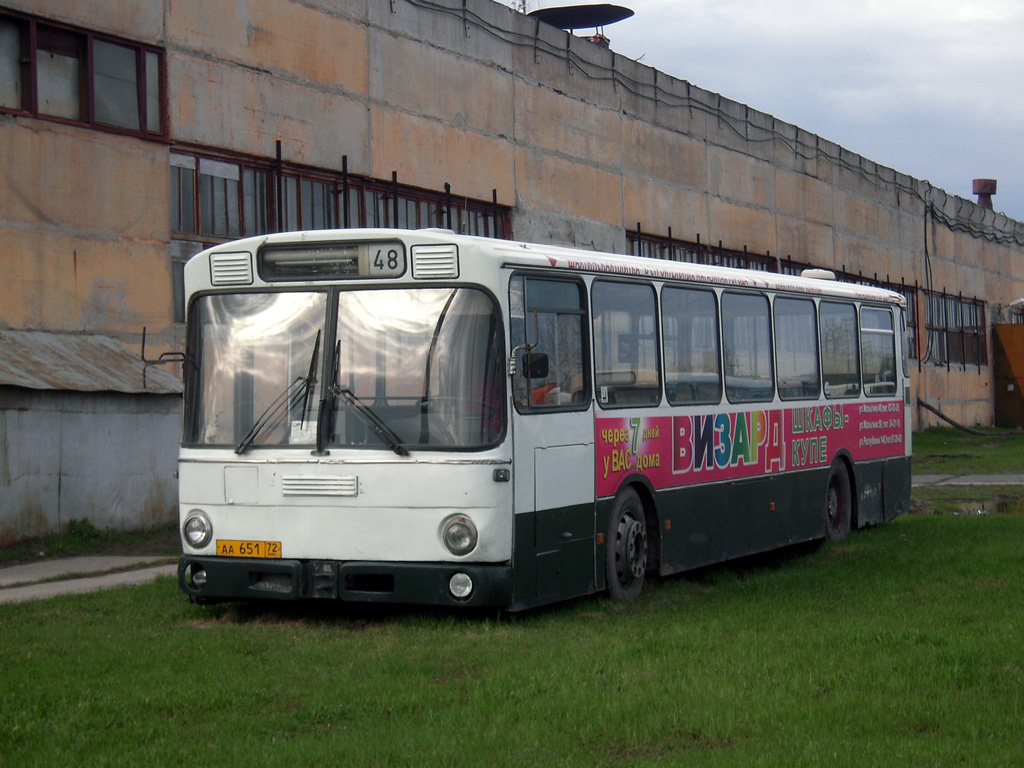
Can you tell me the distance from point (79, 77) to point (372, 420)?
32.8 ft

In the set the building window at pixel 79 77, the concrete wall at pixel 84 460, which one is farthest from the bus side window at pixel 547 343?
the building window at pixel 79 77

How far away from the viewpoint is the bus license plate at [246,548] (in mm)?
9742

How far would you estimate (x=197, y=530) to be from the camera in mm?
10055

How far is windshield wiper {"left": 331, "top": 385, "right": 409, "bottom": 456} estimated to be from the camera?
9.38 metres

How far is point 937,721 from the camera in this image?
21.6ft

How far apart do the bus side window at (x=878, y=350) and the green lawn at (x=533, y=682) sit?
5.47 metres

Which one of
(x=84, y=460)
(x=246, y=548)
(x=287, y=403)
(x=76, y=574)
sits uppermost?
(x=287, y=403)

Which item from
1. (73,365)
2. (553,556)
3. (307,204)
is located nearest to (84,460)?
(73,365)

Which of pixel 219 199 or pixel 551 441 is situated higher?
pixel 219 199

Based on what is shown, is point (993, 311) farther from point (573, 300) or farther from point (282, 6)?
point (573, 300)

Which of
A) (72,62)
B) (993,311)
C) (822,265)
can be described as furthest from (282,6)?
(993,311)

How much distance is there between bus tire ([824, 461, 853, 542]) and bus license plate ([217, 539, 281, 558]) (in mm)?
7546

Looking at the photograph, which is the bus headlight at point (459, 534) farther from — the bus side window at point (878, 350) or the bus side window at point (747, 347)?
the bus side window at point (878, 350)

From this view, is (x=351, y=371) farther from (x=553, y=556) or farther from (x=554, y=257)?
(x=553, y=556)
